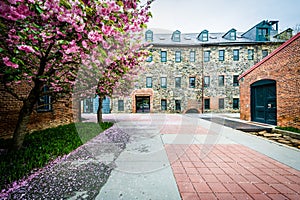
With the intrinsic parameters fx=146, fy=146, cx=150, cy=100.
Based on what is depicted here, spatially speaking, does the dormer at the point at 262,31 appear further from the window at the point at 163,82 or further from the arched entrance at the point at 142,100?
the arched entrance at the point at 142,100

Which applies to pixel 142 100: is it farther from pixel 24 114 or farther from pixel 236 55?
pixel 24 114

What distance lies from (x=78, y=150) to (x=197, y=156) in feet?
11.9

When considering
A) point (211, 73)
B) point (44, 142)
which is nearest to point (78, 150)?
point (44, 142)

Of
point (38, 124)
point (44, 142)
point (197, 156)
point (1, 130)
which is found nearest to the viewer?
point (197, 156)

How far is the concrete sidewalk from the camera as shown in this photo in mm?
2482

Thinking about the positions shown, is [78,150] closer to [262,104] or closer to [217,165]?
[217,165]

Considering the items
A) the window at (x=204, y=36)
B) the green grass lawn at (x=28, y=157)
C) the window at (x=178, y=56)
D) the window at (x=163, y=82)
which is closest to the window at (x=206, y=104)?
the window at (x=163, y=82)

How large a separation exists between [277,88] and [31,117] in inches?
507

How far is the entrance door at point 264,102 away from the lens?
29.3ft

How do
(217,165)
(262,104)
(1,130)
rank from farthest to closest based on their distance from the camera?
(262,104) → (1,130) → (217,165)

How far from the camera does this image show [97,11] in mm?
2473

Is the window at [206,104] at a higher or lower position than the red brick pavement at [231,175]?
higher

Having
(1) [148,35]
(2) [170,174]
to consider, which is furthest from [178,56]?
(2) [170,174]

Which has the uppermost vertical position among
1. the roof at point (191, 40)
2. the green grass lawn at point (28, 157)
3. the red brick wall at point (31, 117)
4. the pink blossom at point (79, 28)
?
the roof at point (191, 40)
